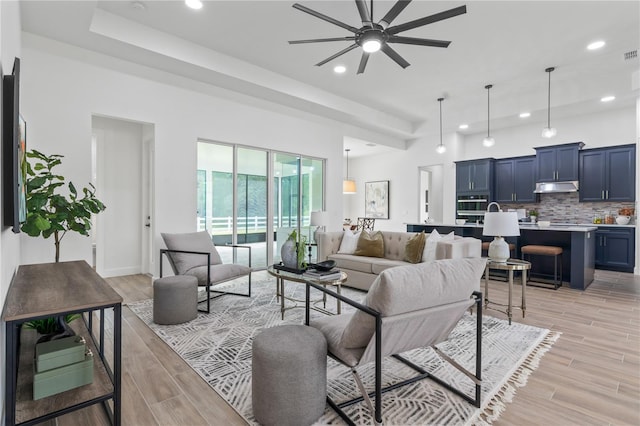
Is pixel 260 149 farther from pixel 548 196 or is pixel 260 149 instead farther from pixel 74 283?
pixel 548 196

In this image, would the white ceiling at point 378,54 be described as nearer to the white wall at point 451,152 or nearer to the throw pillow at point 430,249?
the white wall at point 451,152

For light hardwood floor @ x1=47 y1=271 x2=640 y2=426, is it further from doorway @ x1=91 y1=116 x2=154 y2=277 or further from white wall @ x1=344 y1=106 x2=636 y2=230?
white wall @ x1=344 y1=106 x2=636 y2=230

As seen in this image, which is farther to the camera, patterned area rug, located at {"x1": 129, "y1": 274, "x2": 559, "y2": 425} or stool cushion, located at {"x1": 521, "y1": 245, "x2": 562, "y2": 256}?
stool cushion, located at {"x1": 521, "y1": 245, "x2": 562, "y2": 256}

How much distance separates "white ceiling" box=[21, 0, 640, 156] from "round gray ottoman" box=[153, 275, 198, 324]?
112 inches

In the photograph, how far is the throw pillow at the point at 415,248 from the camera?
14.0 feet

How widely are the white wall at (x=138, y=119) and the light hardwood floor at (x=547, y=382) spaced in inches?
69.1

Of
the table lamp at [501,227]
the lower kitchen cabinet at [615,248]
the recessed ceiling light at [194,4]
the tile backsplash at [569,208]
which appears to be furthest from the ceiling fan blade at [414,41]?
the tile backsplash at [569,208]

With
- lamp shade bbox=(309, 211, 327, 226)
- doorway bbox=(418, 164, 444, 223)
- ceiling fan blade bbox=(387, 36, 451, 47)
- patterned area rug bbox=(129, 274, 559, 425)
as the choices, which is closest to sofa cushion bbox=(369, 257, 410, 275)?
patterned area rug bbox=(129, 274, 559, 425)

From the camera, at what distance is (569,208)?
23.1ft

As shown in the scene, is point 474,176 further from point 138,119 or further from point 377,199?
point 138,119

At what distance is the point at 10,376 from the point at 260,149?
497 cm

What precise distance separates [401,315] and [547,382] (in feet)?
4.71

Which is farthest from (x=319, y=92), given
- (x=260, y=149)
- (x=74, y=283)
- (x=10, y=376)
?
(x=10, y=376)

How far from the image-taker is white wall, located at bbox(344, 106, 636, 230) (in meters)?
6.61
